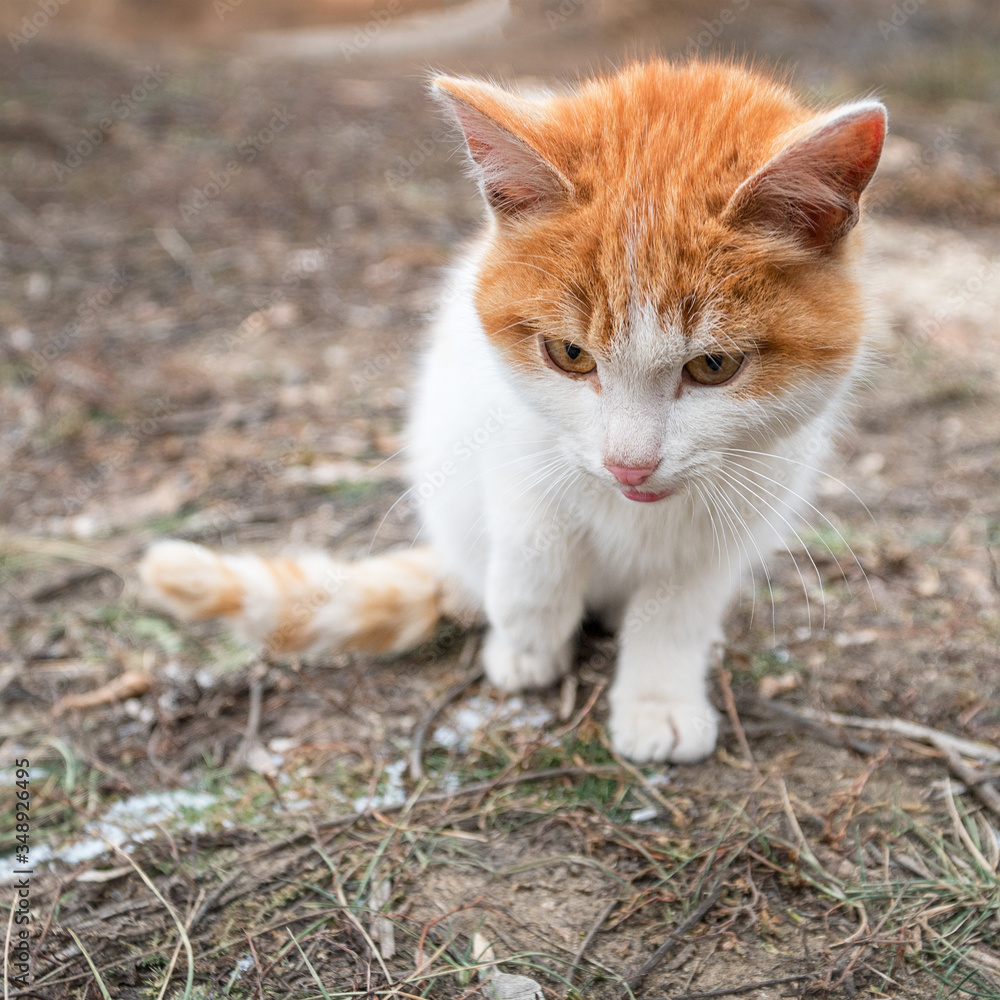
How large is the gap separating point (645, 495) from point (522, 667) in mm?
716

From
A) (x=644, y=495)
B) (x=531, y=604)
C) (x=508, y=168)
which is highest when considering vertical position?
(x=508, y=168)

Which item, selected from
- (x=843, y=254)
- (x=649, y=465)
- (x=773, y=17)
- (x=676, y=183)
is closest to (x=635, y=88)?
(x=676, y=183)

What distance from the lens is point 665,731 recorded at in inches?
74.3

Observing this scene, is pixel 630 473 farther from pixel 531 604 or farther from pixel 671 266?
pixel 531 604

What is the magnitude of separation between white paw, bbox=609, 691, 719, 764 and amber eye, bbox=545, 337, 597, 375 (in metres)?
0.82

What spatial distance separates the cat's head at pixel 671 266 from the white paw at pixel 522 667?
2.24ft

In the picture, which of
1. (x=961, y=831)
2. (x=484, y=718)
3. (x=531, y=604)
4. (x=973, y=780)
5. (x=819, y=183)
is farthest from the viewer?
(x=484, y=718)

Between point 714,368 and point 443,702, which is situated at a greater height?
point 714,368

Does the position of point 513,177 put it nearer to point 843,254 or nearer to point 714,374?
point 714,374

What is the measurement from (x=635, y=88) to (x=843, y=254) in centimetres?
52

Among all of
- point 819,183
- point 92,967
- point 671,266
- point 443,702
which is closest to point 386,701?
point 443,702

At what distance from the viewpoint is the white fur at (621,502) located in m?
1.45

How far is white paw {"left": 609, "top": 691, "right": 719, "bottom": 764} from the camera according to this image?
1.89m

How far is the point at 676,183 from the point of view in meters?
1.47
